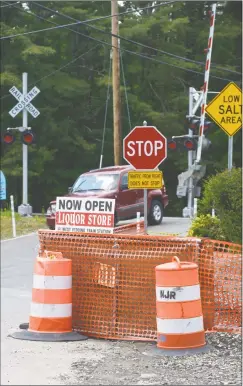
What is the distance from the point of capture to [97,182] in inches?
942

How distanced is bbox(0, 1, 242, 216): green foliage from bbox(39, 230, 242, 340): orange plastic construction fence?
98.8 feet

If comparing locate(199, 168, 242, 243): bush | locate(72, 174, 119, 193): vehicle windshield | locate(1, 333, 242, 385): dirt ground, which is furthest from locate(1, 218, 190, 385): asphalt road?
locate(72, 174, 119, 193): vehicle windshield

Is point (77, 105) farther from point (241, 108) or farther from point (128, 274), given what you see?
point (128, 274)

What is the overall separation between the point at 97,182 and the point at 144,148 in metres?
11.6

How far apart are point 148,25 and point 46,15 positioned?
546 cm

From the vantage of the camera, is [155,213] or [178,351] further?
[155,213]

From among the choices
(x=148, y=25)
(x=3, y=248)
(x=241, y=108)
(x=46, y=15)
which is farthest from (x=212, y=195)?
(x=46, y=15)

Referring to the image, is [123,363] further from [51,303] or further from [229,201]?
[229,201]

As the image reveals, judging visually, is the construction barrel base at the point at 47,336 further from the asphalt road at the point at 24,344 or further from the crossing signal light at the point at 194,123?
the crossing signal light at the point at 194,123

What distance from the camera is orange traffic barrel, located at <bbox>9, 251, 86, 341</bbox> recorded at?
29.6 ft

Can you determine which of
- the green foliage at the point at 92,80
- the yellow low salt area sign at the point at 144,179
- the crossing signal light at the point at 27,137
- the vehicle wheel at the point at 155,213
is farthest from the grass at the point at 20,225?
the green foliage at the point at 92,80

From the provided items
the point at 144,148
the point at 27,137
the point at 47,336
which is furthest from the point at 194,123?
the point at 47,336

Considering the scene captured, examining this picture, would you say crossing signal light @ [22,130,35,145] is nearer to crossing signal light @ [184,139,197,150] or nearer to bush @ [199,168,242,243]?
crossing signal light @ [184,139,197,150]

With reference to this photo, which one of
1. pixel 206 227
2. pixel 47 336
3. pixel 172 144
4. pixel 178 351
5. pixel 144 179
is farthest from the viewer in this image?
pixel 172 144
